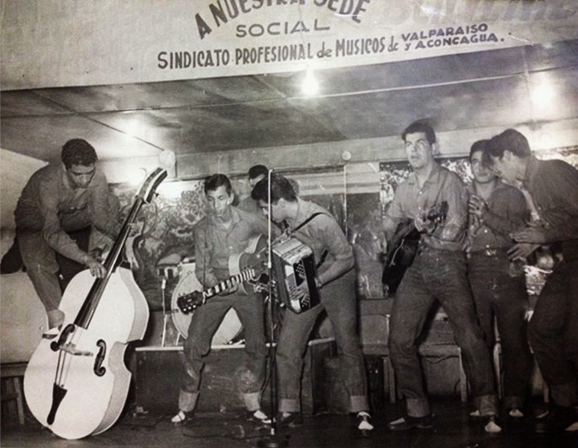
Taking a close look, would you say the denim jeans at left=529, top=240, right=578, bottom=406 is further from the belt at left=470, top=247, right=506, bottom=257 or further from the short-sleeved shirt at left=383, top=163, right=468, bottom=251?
the short-sleeved shirt at left=383, top=163, right=468, bottom=251

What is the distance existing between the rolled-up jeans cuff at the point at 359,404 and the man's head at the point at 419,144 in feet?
3.48

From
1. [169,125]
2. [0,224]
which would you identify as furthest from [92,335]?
[169,125]

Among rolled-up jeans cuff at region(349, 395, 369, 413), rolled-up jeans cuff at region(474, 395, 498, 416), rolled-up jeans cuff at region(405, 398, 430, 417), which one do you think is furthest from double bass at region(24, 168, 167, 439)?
rolled-up jeans cuff at region(474, 395, 498, 416)

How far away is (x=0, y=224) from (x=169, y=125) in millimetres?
1006

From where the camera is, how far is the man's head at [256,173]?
8.60ft

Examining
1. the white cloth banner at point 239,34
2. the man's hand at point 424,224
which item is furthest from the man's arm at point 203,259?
the man's hand at point 424,224

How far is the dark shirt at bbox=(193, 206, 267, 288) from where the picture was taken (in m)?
→ 2.64

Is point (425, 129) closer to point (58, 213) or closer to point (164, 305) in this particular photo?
point (164, 305)

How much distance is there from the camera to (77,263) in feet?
9.11

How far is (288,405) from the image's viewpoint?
2557 millimetres

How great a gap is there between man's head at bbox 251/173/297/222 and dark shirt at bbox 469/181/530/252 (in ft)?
2.68

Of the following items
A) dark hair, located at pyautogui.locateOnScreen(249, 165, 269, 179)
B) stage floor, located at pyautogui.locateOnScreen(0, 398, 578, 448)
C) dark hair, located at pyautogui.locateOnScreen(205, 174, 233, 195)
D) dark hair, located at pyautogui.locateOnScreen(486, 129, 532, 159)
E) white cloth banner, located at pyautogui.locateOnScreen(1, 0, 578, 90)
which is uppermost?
white cloth banner, located at pyautogui.locateOnScreen(1, 0, 578, 90)

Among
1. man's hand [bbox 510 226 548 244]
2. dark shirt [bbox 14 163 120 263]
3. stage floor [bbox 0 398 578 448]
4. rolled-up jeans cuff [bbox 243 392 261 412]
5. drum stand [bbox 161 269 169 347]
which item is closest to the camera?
stage floor [bbox 0 398 578 448]

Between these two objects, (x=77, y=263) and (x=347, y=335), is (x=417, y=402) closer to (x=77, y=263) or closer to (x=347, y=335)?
(x=347, y=335)
